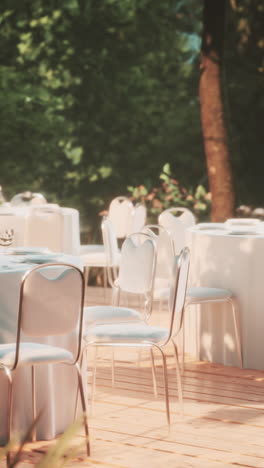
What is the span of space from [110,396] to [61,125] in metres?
9.93

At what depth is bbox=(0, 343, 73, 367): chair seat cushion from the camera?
3.35 m

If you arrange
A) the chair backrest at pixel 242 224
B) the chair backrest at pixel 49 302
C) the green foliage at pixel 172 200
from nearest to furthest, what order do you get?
the chair backrest at pixel 49 302
the chair backrest at pixel 242 224
the green foliage at pixel 172 200

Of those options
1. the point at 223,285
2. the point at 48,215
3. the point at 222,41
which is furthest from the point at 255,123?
the point at 223,285

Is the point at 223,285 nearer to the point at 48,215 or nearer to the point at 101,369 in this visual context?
the point at 101,369

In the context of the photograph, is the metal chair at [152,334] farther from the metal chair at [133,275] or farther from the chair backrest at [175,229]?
the chair backrest at [175,229]

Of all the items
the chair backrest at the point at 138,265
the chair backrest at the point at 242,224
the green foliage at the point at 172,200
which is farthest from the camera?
the green foliage at the point at 172,200

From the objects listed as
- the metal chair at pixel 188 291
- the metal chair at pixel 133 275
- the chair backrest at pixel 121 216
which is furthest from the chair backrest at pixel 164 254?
the chair backrest at pixel 121 216

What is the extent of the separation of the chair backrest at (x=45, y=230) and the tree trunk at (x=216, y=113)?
63.6 inches

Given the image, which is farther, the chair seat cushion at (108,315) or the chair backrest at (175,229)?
the chair backrest at (175,229)

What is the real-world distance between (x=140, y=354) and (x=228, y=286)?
709mm

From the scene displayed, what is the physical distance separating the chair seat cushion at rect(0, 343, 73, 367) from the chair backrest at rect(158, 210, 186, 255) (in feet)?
9.08

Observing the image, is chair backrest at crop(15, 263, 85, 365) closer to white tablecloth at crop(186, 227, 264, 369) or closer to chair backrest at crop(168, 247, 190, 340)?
chair backrest at crop(168, 247, 190, 340)

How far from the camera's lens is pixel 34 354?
3391 millimetres

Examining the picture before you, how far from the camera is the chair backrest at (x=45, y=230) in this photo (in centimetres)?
682
